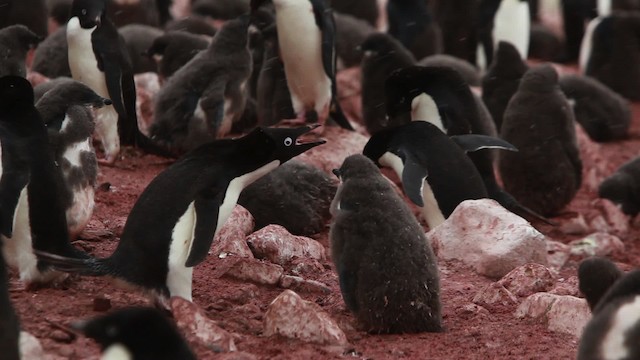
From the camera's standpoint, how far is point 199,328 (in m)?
5.17

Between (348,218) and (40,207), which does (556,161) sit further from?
(40,207)

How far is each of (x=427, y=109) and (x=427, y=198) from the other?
1106 millimetres

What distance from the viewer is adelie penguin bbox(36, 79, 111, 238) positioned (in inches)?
245

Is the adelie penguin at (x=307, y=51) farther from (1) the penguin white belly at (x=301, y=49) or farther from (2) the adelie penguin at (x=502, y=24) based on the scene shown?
(2) the adelie penguin at (x=502, y=24)

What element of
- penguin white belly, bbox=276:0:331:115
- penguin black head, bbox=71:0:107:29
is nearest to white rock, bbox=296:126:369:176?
penguin white belly, bbox=276:0:331:115

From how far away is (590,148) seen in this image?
1129 centimetres

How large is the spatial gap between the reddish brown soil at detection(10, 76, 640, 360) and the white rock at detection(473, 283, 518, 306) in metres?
0.04

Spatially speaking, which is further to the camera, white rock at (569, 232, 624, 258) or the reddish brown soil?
white rock at (569, 232, 624, 258)

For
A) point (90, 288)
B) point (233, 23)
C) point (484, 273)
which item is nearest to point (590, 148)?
point (233, 23)

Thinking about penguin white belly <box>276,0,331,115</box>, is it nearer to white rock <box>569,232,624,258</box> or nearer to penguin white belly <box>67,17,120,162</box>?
penguin white belly <box>67,17,120,162</box>

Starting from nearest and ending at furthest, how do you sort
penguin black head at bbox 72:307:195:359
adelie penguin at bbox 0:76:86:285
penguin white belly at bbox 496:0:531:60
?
1. penguin black head at bbox 72:307:195:359
2. adelie penguin at bbox 0:76:86:285
3. penguin white belly at bbox 496:0:531:60

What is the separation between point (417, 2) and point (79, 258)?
8820 millimetres

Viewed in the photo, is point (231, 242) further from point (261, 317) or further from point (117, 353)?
point (117, 353)

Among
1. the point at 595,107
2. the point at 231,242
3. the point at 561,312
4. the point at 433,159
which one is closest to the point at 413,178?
the point at 433,159
